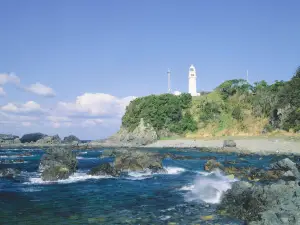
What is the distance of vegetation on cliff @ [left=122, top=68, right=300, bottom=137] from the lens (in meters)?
90.4

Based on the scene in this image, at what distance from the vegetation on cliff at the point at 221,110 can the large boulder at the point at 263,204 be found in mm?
70703

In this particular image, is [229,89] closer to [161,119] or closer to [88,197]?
[161,119]

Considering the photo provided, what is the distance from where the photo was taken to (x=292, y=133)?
7638 cm

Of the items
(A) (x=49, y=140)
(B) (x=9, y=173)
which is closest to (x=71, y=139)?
(A) (x=49, y=140)

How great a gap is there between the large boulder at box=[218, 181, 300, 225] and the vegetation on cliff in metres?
70.7

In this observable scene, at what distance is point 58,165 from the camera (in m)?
34.6

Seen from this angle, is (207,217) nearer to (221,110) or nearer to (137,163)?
(137,163)

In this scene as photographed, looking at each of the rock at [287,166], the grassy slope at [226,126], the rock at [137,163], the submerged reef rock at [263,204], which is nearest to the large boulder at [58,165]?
the rock at [137,163]

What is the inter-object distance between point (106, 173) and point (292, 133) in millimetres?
55743

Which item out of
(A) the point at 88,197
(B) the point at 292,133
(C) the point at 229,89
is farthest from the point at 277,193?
(C) the point at 229,89

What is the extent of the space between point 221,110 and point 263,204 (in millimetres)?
93257

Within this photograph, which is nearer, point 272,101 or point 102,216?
point 102,216

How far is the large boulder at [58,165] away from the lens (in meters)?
32.3

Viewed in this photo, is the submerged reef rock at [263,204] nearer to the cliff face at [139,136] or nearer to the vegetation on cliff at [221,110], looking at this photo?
the vegetation on cliff at [221,110]
